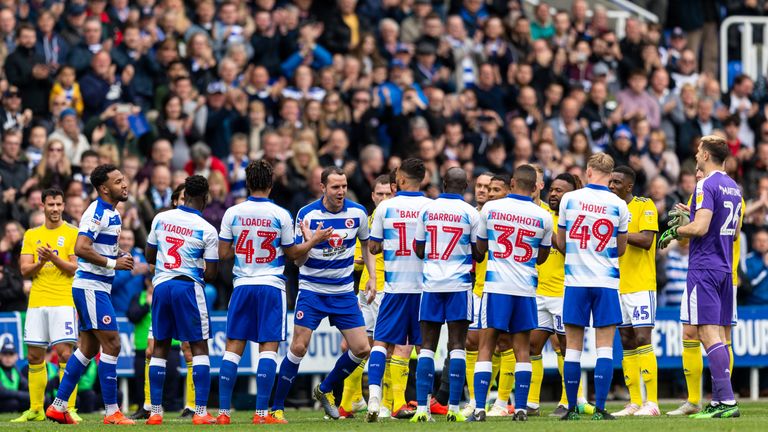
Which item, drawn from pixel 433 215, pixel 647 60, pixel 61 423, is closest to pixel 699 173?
pixel 433 215

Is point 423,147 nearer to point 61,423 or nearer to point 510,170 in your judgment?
point 510,170

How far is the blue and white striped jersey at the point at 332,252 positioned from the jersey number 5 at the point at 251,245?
572mm

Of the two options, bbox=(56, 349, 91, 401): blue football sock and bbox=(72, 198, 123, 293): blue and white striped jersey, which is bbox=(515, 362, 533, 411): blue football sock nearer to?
bbox=(72, 198, 123, 293): blue and white striped jersey

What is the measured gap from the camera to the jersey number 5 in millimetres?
16422

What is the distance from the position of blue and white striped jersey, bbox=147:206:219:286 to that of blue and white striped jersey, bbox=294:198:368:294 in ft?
3.47

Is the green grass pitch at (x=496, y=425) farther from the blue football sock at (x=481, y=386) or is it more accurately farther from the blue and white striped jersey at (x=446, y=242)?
the blue and white striped jersey at (x=446, y=242)

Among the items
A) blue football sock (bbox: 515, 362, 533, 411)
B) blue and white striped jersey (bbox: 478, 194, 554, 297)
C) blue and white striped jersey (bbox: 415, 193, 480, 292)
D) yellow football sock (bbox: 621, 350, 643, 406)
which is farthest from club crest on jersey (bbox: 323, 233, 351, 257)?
yellow football sock (bbox: 621, 350, 643, 406)

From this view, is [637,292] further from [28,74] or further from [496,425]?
[28,74]

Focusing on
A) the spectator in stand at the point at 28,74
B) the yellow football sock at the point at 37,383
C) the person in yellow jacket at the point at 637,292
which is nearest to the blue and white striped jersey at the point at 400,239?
the person in yellow jacket at the point at 637,292

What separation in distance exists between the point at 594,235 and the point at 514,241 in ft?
2.90

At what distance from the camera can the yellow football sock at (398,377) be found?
1695 centimetres

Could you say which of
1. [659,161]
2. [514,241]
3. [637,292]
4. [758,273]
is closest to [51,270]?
[514,241]

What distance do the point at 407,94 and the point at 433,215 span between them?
32.7 ft

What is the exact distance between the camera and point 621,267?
17922mm
